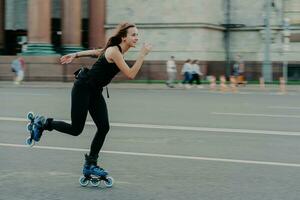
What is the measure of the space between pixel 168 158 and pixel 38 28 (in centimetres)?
3135

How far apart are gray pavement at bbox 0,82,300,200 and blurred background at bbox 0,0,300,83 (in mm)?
22574

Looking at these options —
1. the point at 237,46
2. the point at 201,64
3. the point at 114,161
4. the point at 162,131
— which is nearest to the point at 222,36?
the point at 237,46

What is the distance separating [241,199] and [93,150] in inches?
65.3

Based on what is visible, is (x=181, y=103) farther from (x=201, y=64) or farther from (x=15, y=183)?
(x=201, y=64)

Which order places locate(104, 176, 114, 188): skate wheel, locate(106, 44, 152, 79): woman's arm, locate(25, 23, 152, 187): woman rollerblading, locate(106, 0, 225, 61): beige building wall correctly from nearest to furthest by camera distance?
locate(106, 44, 152, 79): woman's arm < locate(25, 23, 152, 187): woman rollerblading < locate(104, 176, 114, 188): skate wheel < locate(106, 0, 225, 61): beige building wall

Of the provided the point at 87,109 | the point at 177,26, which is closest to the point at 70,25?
the point at 177,26

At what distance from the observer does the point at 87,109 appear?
716 centimetres

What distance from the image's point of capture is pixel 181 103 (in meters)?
21.1

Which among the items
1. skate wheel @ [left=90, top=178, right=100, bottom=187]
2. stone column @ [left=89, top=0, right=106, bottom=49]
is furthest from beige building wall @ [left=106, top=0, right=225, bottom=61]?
skate wheel @ [left=90, top=178, right=100, bottom=187]

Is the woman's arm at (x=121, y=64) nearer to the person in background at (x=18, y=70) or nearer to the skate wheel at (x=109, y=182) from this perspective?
the skate wheel at (x=109, y=182)

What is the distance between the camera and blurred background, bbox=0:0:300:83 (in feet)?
127

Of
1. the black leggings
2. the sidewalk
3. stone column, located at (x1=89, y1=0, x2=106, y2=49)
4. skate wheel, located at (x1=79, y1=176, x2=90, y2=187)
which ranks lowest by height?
the sidewalk

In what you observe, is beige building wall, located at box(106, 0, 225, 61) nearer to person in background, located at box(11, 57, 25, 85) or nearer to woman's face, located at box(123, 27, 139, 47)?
person in background, located at box(11, 57, 25, 85)

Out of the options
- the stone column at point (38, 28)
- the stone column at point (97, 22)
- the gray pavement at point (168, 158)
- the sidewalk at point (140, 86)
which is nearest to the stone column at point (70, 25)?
the stone column at point (38, 28)
